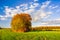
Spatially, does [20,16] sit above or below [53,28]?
above

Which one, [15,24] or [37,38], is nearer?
[37,38]

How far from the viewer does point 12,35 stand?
1391 centimetres

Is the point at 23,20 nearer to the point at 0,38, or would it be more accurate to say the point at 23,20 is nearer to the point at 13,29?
the point at 13,29

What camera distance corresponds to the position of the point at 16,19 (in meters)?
18.8

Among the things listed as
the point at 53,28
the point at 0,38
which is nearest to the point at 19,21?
the point at 53,28

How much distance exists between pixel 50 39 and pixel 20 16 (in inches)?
238

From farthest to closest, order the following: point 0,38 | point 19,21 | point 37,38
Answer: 1. point 19,21
2. point 0,38
3. point 37,38

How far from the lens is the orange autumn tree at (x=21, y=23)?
61.4 feet

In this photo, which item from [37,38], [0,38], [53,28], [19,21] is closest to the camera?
[37,38]

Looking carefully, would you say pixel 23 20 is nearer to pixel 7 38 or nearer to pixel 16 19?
pixel 16 19

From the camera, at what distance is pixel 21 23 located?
18.9 metres

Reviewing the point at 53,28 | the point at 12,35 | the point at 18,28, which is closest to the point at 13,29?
the point at 18,28

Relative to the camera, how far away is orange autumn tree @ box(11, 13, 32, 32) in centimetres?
1870

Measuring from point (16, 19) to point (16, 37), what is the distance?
517cm
